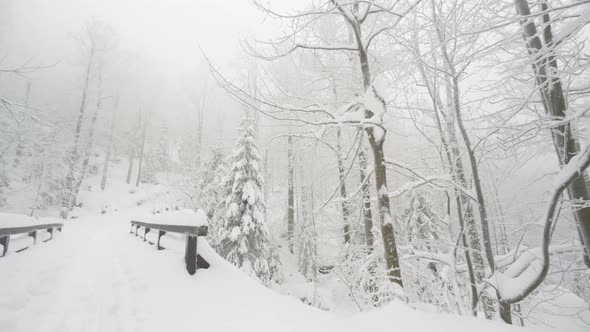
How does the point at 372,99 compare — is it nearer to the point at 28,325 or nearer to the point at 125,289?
the point at 125,289

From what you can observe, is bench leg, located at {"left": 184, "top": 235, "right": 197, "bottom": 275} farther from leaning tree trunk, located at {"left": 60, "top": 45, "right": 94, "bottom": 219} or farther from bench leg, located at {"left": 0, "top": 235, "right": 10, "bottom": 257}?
leaning tree trunk, located at {"left": 60, "top": 45, "right": 94, "bottom": 219}

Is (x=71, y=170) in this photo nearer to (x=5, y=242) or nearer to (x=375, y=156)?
(x=5, y=242)

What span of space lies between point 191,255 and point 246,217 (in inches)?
277

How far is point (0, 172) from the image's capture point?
54.6ft

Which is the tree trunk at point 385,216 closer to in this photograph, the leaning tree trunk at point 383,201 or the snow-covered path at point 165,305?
the leaning tree trunk at point 383,201

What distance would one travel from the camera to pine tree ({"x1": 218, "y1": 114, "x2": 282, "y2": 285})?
34.5ft

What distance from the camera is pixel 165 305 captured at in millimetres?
2932

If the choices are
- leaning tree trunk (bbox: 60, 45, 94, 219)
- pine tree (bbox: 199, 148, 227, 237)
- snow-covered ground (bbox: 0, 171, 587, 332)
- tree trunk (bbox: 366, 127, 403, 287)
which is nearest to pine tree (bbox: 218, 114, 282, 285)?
pine tree (bbox: 199, 148, 227, 237)

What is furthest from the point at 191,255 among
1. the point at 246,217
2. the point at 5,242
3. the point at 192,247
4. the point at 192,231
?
the point at 246,217

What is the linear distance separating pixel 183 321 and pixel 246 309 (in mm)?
673

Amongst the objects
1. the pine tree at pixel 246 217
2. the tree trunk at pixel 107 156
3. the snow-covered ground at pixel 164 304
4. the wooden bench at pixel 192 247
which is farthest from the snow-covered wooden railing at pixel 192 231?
the tree trunk at pixel 107 156

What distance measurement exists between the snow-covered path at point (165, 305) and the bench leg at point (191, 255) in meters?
0.10

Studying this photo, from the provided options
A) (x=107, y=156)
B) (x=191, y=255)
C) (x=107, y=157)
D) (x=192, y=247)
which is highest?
(x=107, y=156)

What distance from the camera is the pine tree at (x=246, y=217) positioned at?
414 inches
